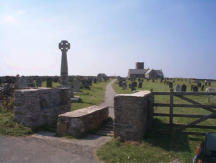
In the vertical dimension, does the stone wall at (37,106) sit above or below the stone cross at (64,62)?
below

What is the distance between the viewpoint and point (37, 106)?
959 centimetres

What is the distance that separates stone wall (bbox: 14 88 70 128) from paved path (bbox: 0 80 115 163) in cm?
114

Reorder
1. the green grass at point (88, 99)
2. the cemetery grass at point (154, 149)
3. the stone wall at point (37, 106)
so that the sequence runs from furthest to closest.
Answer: the green grass at point (88, 99) < the stone wall at point (37, 106) < the cemetery grass at point (154, 149)

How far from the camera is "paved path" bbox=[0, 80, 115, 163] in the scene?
6.01 meters

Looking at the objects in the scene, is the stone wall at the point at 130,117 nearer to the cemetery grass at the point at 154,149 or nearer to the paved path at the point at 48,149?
the cemetery grass at the point at 154,149

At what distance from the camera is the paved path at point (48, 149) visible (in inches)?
237

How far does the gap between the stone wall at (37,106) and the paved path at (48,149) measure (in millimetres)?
1143

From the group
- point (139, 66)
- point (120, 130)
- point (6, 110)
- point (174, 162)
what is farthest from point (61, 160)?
point (139, 66)

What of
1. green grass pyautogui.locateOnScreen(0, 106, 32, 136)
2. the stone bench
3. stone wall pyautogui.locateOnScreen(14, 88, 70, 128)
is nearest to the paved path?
the stone bench

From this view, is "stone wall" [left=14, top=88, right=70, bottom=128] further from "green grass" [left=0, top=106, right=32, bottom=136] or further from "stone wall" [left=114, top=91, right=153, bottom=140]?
"stone wall" [left=114, top=91, right=153, bottom=140]

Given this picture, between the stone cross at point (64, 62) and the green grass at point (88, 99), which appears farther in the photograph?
the stone cross at point (64, 62)

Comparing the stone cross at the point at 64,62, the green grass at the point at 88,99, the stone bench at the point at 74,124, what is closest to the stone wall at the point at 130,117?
the stone bench at the point at 74,124

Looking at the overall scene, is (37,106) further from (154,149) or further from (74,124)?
(154,149)

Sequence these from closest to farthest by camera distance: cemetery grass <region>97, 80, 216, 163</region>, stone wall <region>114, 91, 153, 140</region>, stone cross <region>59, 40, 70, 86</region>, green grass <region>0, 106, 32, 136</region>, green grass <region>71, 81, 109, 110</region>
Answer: cemetery grass <region>97, 80, 216, 163</region> < stone wall <region>114, 91, 153, 140</region> < green grass <region>0, 106, 32, 136</region> < green grass <region>71, 81, 109, 110</region> < stone cross <region>59, 40, 70, 86</region>
